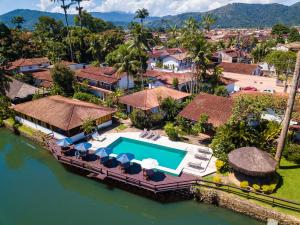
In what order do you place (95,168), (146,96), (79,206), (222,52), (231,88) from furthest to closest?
(222,52), (231,88), (146,96), (95,168), (79,206)

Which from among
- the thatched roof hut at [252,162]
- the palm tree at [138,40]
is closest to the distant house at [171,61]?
the palm tree at [138,40]

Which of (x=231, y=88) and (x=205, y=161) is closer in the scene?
(x=205, y=161)

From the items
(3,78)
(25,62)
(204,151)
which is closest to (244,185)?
(204,151)

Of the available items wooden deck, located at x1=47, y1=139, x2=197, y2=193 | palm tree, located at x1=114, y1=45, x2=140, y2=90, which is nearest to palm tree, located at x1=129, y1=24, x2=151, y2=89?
palm tree, located at x1=114, y1=45, x2=140, y2=90

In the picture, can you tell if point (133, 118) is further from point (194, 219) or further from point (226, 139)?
point (194, 219)

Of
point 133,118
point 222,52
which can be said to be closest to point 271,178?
point 133,118

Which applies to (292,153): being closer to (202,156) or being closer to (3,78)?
(202,156)
